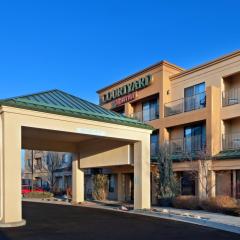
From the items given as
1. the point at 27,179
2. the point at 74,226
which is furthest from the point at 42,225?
the point at 27,179

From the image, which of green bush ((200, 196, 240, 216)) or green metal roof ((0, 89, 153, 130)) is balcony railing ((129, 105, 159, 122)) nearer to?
green metal roof ((0, 89, 153, 130))

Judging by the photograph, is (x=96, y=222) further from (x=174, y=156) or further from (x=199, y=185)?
(x=174, y=156)

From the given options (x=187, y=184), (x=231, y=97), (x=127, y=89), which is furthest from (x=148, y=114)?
(x=231, y=97)

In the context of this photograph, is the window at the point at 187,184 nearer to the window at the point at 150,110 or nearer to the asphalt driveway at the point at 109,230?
the window at the point at 150,110

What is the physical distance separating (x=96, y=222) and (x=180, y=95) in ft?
51.6

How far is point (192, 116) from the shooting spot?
2664 cm

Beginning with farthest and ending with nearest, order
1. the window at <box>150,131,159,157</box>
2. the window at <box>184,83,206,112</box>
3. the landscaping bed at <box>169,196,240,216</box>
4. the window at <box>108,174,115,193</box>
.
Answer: the window at <box>108,174,115,193</box>, the window at <box>150,131,159,157</box>, the window at <box>184,83,206,112</box>, the landscaping bed at <box>169,196,240,216</box>

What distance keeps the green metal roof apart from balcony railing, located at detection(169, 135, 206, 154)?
6.66 metres

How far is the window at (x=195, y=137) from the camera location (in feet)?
88.0

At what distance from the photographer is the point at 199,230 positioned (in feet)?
46.4

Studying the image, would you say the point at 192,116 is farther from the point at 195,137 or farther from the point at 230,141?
the point at 230,141

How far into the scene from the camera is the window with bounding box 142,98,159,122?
31.6m

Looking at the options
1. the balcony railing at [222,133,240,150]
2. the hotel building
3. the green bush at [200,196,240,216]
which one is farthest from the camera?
the balcony railing at [222,133,240,150]

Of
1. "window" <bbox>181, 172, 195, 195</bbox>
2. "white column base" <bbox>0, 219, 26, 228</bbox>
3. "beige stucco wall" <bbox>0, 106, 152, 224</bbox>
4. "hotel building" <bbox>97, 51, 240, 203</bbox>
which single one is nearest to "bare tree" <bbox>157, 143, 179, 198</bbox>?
"hotel building" <bbox>97, 51, 240, 203</bbox>
